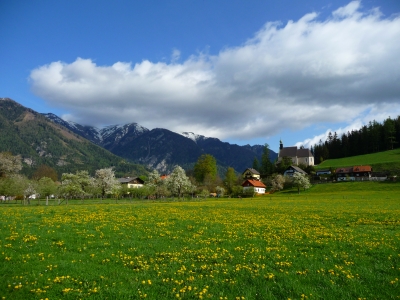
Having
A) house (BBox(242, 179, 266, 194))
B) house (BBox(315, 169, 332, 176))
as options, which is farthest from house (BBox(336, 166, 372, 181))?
house (BBox(242, 179, 266, 194))

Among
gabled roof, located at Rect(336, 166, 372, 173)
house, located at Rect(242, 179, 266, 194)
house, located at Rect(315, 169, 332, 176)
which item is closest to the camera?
house, located at Rect(242, 179, 266, 194)

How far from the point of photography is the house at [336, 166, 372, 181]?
142000 mm

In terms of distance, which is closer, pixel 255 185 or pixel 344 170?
pixel 255 185

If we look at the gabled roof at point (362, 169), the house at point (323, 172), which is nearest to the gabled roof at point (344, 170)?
the gabled roof at point (362, 169)

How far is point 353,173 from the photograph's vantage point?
478ft

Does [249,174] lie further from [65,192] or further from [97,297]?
[97,297]

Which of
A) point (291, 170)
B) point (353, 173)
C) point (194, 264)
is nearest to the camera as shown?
point (194, 264)

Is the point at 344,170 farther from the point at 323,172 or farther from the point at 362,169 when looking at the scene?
the point at 323,172

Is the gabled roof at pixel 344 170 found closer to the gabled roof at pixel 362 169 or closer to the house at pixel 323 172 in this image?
the gabled roof at pixel 362 169

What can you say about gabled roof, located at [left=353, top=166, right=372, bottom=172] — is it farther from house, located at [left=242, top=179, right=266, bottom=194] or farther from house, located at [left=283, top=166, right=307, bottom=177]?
house, located at [left=242, top=179, right=266, bottom=194]

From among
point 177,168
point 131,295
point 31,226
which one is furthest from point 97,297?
point 177,168

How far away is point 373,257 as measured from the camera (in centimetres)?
1445

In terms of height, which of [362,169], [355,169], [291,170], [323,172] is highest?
[291,170]

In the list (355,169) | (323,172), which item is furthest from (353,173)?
(323,172)
